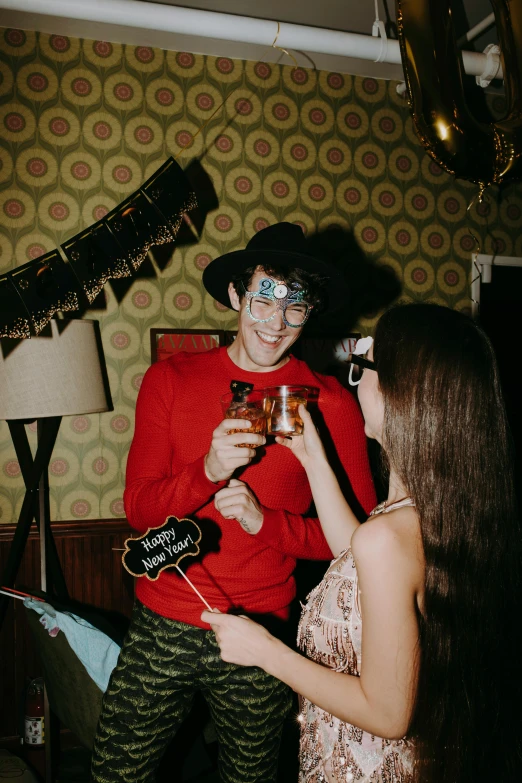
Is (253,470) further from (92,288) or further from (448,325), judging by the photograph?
(92,288)

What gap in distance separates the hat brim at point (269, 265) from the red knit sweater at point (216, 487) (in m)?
0.35

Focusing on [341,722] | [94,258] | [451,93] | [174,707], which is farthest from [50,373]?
[451,93]

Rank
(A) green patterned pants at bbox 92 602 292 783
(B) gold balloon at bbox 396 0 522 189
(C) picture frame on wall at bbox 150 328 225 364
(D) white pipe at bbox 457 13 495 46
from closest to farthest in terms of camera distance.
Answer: (A) green patterned pants at bbox 92 602 292 783
(B) gold balloon at bbox 396 0 522 189
(D) white pipe at bbox 457 13 495 46
(C) picture frame on wall at bbox 150 328 225 364

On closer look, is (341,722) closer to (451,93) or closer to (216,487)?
(216,487)

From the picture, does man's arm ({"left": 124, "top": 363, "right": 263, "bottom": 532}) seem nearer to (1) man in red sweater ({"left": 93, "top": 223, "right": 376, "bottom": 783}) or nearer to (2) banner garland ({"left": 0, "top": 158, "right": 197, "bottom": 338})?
(1) man in red sweater ({"left": 93, "top": 223, "right": 376, "bottom": 783})

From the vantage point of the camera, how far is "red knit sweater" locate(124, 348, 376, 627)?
68.2 inches

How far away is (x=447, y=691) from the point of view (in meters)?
1.14

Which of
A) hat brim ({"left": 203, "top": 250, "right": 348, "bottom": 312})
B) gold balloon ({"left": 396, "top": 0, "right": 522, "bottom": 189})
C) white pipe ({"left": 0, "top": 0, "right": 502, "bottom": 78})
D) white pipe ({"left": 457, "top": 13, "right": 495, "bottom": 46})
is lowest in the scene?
hat brim ({"left": 203, "top": 250, "right": 348, "bottom": 312})

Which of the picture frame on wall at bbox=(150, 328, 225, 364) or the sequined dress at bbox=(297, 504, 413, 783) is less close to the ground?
the picture frame on wall at bbox=(150, 328, 225, 364)

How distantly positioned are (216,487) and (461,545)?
2.40ft

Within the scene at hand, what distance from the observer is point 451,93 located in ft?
6.24

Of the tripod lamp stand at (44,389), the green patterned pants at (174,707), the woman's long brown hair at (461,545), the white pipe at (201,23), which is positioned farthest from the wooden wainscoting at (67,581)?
the white pipe at (201,23)

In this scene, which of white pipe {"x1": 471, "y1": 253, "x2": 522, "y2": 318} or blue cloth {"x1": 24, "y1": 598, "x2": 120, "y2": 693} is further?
white pipe {"x1": 471, "y1": 253, "x2": 522, "y2": 318}

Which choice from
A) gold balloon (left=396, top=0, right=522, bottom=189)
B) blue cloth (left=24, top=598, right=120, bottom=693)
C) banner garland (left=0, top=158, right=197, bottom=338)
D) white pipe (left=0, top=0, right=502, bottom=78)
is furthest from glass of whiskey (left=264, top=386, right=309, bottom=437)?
white pipe (left=0, top=0, right=502, bottom=78)
